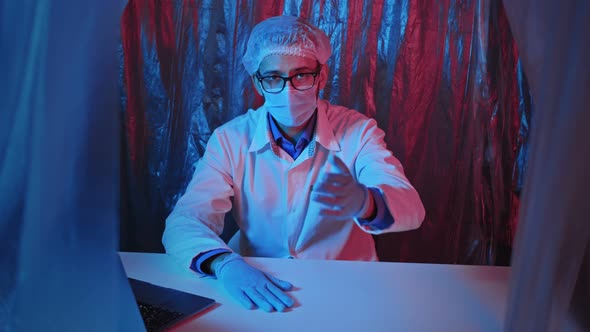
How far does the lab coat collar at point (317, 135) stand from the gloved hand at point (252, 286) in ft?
2.05

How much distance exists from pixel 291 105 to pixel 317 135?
6.5 inches

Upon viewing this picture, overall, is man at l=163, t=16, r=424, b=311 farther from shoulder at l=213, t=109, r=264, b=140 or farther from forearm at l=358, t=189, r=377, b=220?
forearm at l=358, t=189, r=377, b=220

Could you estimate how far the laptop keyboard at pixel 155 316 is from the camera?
85 centimetres

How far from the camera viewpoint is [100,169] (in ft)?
1.96

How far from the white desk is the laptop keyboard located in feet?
0.11

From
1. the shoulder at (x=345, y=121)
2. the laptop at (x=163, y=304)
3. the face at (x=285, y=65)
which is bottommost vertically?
the laptop at (x=163, y=304)

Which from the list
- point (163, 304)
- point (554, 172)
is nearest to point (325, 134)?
point (163, 304)

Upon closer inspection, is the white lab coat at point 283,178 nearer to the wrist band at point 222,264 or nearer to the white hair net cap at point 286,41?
the white hair net cap at point 286,41

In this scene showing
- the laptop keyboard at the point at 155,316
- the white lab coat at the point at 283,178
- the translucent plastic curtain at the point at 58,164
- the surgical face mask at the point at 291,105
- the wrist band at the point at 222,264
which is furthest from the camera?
the white lab coat at the point at 283,178

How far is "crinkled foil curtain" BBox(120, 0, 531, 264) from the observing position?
1.88m

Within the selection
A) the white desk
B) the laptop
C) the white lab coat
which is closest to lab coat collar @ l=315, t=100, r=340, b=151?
the white lab coat

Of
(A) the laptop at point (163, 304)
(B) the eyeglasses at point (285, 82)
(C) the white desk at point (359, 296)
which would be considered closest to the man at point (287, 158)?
(B) the eyeglasses at point (285, 82)

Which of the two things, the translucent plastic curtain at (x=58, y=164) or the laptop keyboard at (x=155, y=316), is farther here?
the laptop keyboard at (x=155, y=316)

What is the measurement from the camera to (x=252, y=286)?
96 centimetres
